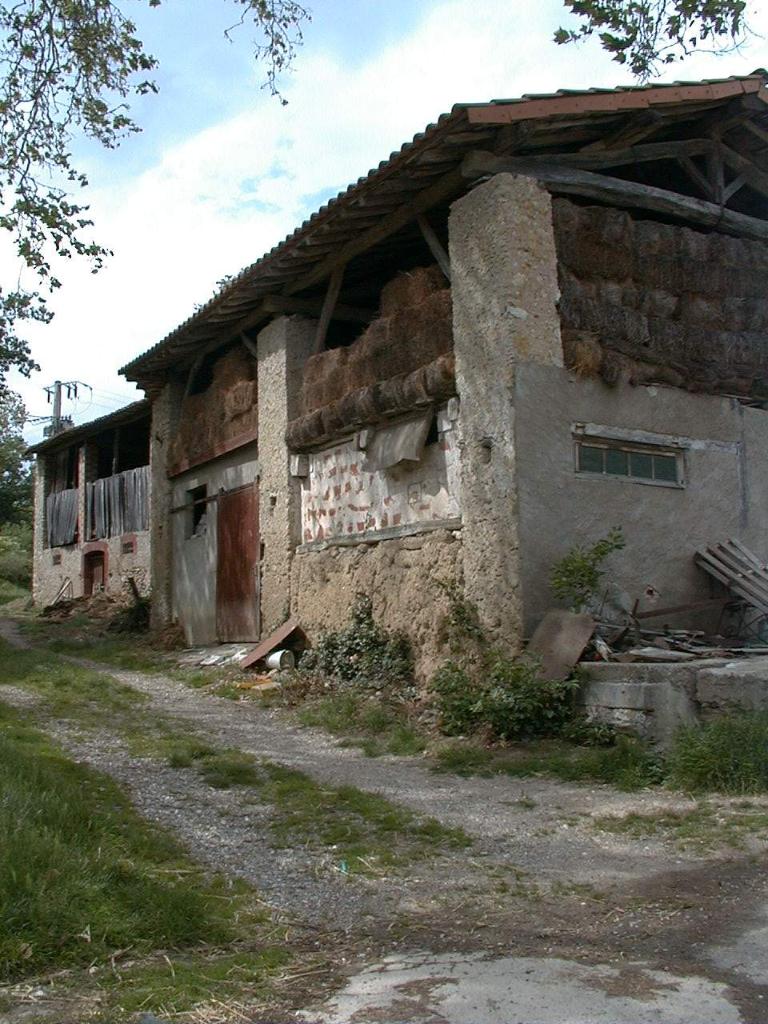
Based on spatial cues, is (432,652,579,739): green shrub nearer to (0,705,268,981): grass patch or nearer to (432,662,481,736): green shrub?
(432,662,481,736): green shrub

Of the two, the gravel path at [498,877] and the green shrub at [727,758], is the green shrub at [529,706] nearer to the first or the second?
the gravel path at [498,877]

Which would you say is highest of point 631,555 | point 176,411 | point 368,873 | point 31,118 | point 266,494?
point 31,118

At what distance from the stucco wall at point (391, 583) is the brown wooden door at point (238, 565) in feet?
4.59

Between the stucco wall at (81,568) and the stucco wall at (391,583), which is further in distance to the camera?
the stucco wall at (81,568)

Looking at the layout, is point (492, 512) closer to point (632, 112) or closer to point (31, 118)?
point (632, 112)

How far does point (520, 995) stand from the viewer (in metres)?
3.09

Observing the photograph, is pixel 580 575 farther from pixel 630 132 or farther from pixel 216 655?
pixel 216 655

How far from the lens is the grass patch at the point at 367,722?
7.97 meters

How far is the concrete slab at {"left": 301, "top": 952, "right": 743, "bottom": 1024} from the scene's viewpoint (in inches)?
115

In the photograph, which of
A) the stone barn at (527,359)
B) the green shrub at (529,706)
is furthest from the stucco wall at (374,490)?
the green shrub at (529,706)

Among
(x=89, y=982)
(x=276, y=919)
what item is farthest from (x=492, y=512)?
(x=89, y=982)

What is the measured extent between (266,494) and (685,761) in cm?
777

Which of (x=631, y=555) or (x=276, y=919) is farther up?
(x=631, y=555)

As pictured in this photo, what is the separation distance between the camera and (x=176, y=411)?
1616cm
